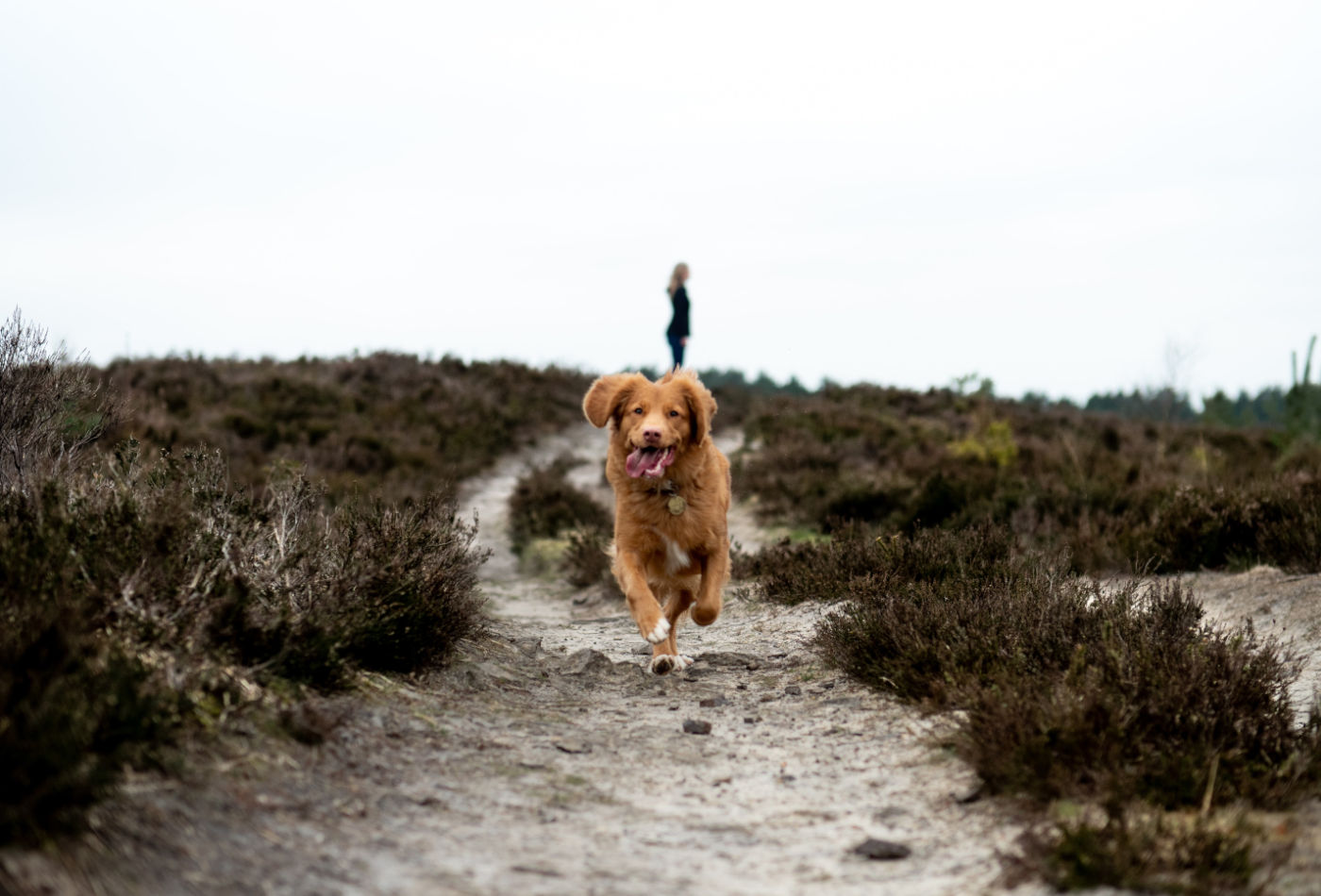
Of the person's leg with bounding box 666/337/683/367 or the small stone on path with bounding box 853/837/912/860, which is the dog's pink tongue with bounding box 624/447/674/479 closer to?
the small stone on path with bounding box 853/837/912/860

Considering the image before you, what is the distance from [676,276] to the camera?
51.8ft

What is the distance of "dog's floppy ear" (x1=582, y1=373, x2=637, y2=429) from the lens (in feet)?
20.0

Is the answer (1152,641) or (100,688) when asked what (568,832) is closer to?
(100,688)

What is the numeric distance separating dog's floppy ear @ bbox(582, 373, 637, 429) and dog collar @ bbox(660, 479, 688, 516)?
54 cm

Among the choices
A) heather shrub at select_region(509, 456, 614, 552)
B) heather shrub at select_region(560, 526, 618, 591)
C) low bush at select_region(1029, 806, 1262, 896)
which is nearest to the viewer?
low bush at select_region(1029, 806, 1262, 896)

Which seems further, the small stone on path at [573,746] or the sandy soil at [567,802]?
the small stone on path at [573,746]

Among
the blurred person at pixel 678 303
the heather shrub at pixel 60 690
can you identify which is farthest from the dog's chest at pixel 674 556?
the blurred person at pixel 678 303

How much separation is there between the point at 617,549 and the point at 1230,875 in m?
3.93

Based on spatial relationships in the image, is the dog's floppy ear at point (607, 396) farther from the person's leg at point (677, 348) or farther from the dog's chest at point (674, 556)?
the person's leg at point (677, 348)

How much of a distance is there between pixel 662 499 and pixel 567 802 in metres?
2.47

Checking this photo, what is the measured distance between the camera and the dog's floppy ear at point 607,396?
611 centimetres

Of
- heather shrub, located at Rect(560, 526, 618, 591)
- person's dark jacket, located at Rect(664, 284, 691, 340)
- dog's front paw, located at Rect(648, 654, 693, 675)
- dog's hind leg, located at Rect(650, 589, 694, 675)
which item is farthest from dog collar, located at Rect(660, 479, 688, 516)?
person's dark jacket, located at Rect(664, 284, 691, 340)

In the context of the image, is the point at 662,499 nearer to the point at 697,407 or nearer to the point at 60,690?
the point at 697,407

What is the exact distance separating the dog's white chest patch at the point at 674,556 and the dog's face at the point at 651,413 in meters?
0.41
